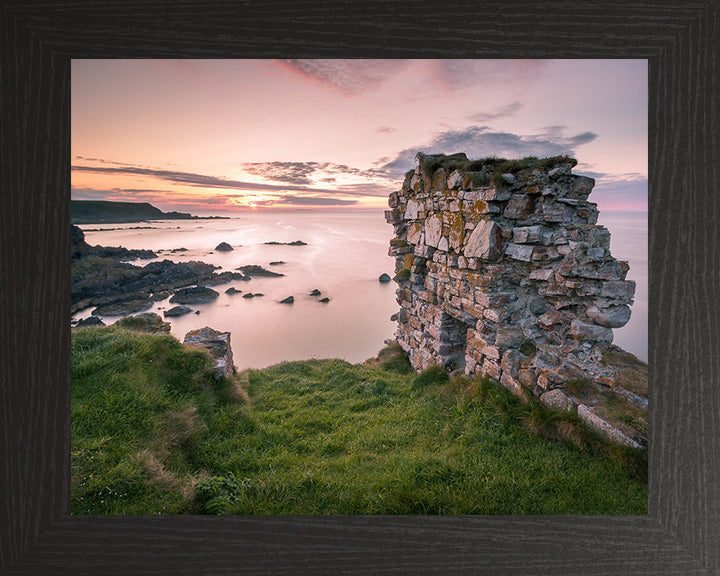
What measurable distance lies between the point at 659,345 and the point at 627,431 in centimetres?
183

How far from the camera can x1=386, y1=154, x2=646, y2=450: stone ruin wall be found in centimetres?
375

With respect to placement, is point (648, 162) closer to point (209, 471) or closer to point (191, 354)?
point (209, 471)

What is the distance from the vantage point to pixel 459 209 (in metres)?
5.07

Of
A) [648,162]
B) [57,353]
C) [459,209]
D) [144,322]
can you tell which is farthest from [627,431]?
[144,322]

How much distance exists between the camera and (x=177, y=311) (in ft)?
41.9

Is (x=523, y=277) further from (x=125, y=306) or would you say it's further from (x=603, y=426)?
(x=125, y=306)

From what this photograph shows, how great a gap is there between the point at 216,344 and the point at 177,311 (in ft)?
26.1

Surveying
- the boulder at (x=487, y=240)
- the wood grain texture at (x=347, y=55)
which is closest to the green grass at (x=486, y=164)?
the boulder at (x=487, y=240)

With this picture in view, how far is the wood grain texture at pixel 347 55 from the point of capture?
5.08ft

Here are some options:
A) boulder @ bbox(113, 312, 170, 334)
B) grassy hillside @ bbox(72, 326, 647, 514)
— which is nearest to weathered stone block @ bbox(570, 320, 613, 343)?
grassy hillside @ bbox(72, 326, 647, 514)

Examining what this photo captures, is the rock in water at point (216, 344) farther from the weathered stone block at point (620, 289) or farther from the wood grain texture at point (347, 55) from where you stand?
the weathered stone block at point (620, 289)

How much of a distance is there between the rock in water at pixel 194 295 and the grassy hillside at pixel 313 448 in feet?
27.9

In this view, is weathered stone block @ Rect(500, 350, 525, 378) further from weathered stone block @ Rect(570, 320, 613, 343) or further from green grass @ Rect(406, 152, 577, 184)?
green grass @ Rect(406, 152, 577, 184)

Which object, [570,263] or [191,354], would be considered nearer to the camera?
[570,263]
